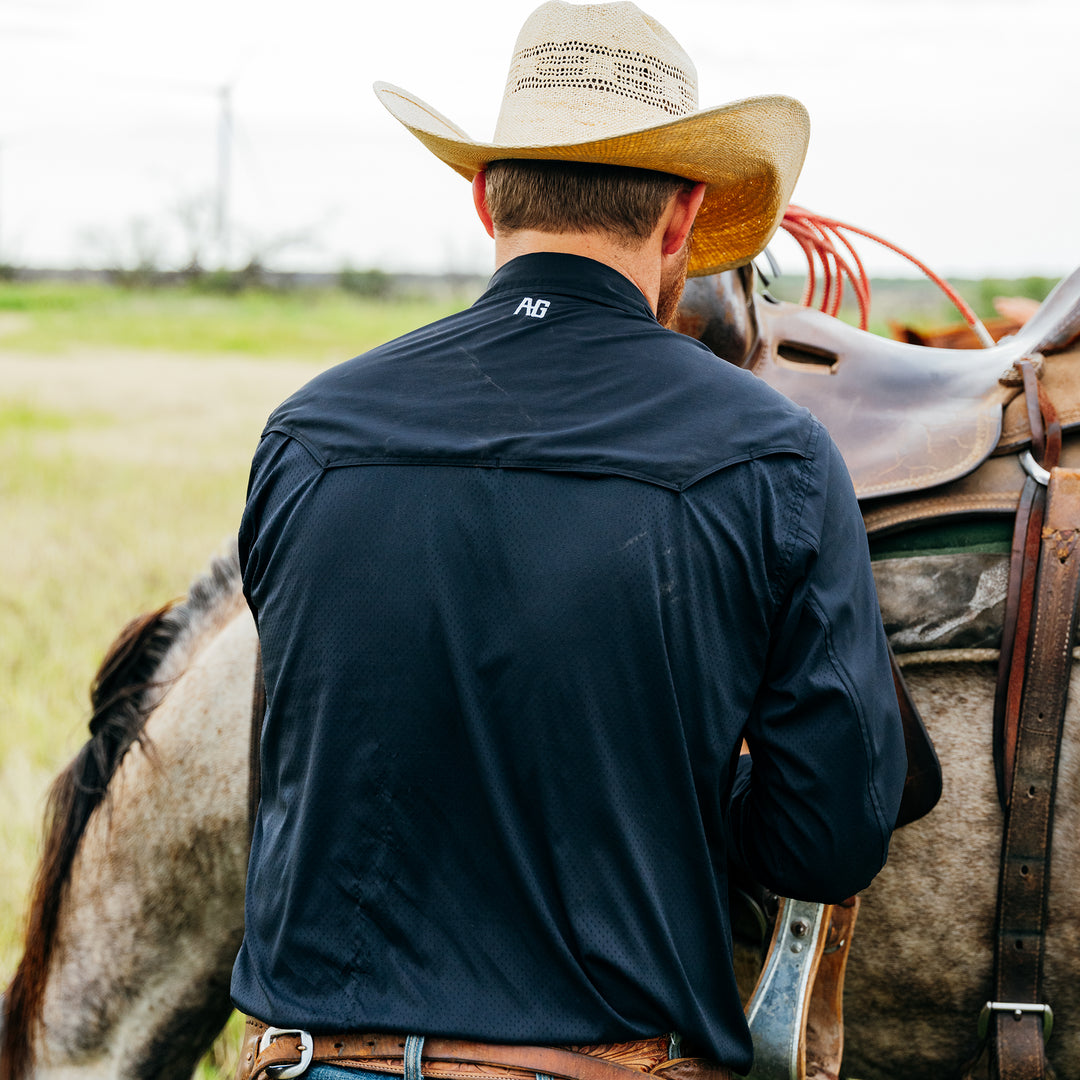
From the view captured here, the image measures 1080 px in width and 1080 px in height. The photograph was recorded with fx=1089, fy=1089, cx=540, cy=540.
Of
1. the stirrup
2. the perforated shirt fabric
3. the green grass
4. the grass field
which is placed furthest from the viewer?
the green grass

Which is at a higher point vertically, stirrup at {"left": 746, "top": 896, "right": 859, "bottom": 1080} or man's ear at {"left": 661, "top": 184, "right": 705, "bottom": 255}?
man's ear at {"left": 661, "top": 184, "right": 705, "bottom": 255}

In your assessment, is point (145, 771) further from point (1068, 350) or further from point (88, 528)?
point (88, 528)

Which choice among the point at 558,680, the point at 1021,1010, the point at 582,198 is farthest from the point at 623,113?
the point at 1021,1010

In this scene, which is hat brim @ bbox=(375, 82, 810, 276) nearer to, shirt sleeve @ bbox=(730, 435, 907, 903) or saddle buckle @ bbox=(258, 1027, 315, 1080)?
shirt sleeve @ bbox=(730, 435, 907, 903)

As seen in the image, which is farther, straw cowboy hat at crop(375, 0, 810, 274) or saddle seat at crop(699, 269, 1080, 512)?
saddle seat at crop(699, 269, 1080, 512)

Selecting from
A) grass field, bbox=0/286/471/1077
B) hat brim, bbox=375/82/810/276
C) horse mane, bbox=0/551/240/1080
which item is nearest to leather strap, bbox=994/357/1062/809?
hat brim, bbox=375/82/810/276

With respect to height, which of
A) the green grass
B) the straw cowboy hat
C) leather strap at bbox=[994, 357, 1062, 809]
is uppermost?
the straw cowboy hat

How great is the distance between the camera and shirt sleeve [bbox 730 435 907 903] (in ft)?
4.03

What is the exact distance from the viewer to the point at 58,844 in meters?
2.19

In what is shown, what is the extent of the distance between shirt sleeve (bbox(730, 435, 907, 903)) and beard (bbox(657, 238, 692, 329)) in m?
0.37

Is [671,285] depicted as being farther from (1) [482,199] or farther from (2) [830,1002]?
(2) [830,1002]

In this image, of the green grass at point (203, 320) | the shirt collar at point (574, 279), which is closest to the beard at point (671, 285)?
the shirt collar at point (574, 279)

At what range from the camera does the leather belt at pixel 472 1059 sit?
4.00 ft

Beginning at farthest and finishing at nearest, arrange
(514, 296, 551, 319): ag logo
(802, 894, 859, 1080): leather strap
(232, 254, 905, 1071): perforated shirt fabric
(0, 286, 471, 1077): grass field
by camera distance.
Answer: (0, 286, 471, 1077): grass field → (802, 894, 859, 1080): leather strap → (514, 296, 551, 319): ag logo → (232, 254, 905, 1071): perforated shirt fabric
